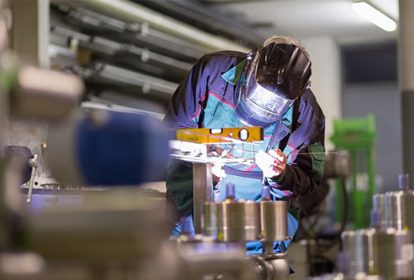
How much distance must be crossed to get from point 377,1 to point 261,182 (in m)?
4.79

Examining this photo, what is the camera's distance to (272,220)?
2.25 meters

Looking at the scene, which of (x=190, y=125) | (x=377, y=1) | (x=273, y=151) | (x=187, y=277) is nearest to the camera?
(x=187, y=277)

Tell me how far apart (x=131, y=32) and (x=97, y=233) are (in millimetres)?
5528

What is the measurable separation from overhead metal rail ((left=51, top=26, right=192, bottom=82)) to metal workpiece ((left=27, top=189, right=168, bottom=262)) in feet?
15.6

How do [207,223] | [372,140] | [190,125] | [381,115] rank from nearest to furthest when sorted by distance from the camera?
[207,223] < [190,125] < [372,140] < [381,115]

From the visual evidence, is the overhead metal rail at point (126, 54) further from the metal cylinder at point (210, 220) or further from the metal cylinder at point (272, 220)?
the metal cylinder at point (210, 220)

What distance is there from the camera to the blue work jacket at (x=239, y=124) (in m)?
2.91

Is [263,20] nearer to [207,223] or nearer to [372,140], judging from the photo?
[372,140]

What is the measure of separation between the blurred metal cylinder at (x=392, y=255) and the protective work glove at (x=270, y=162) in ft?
3.00

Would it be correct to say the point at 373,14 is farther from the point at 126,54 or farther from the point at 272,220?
the point at 272,220

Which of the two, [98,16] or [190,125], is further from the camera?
[98,16]

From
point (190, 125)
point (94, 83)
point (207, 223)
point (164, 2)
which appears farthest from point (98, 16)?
point (207, 223)

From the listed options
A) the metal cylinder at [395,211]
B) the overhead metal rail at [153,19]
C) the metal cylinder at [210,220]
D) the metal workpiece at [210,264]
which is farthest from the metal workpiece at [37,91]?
the overhead metal rail at [153,19]

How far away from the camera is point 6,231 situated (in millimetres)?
1076
